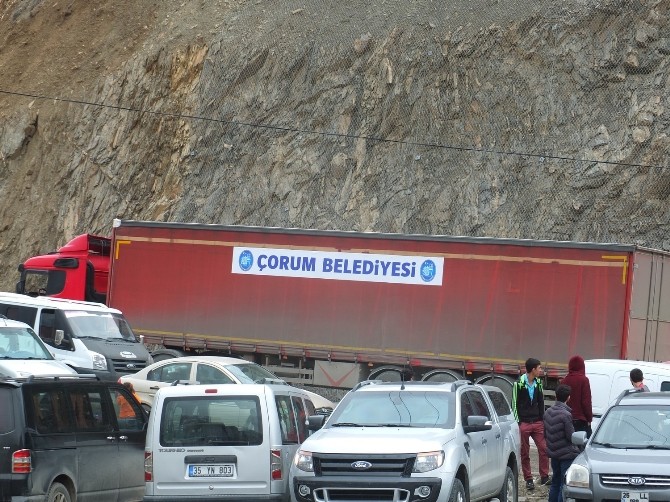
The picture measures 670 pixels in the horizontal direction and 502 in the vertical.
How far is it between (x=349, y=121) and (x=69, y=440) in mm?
27465

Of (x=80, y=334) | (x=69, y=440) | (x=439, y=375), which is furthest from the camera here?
(x=439, y=375)

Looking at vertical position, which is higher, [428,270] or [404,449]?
[428,270]

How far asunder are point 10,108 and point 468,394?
115 ft

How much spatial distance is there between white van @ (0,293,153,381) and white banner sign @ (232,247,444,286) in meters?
4.50

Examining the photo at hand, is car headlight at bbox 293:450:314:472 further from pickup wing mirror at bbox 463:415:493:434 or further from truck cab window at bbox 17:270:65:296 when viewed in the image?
truck cab window at bbox 17:270:65:296

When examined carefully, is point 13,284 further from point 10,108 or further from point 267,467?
point 267,467

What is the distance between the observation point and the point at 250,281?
27969 millimetres

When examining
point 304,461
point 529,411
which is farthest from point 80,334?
point 304,461

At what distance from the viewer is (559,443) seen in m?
14.1

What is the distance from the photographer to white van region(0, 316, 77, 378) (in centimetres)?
1797

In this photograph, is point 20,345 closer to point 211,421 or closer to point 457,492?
point 211,421

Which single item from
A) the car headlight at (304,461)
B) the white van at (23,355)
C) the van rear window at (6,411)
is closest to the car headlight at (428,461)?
the car headlight at (304,461)

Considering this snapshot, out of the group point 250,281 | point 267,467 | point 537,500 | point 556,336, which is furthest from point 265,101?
point 267,467

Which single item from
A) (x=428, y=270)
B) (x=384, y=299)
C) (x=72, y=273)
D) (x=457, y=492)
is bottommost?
(x=457, y=492)
